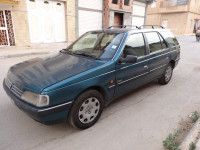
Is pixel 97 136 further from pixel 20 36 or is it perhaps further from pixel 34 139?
pixel 20 36

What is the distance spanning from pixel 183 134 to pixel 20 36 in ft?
34.4

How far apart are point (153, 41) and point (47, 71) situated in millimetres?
2673

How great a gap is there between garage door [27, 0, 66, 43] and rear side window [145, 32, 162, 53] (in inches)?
359

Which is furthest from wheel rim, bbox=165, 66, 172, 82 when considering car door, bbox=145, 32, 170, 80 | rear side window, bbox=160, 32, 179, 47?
rear side window, bbox=160, 32, 179, 47

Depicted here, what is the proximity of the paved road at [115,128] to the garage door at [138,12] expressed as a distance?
17211mm

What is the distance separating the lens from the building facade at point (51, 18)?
383 inches

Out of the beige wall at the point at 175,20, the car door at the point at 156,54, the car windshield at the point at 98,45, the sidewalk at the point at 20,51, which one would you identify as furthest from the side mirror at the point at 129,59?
the beige wall at the point at 175,20

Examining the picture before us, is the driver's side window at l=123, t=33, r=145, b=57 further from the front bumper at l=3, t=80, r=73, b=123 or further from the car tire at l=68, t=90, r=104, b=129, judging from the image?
the front bumper at l=3, t=80, r=73, b=123

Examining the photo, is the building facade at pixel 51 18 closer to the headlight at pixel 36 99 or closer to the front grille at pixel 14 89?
the front grille at pixel 14 89

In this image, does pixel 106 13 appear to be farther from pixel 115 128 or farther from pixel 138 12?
pixel 115 128

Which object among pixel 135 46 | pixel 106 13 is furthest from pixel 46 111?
pixel 106 13

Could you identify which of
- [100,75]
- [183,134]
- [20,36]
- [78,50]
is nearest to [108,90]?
[100,75]

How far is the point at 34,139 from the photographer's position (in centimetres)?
245

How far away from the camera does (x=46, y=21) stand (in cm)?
1139
